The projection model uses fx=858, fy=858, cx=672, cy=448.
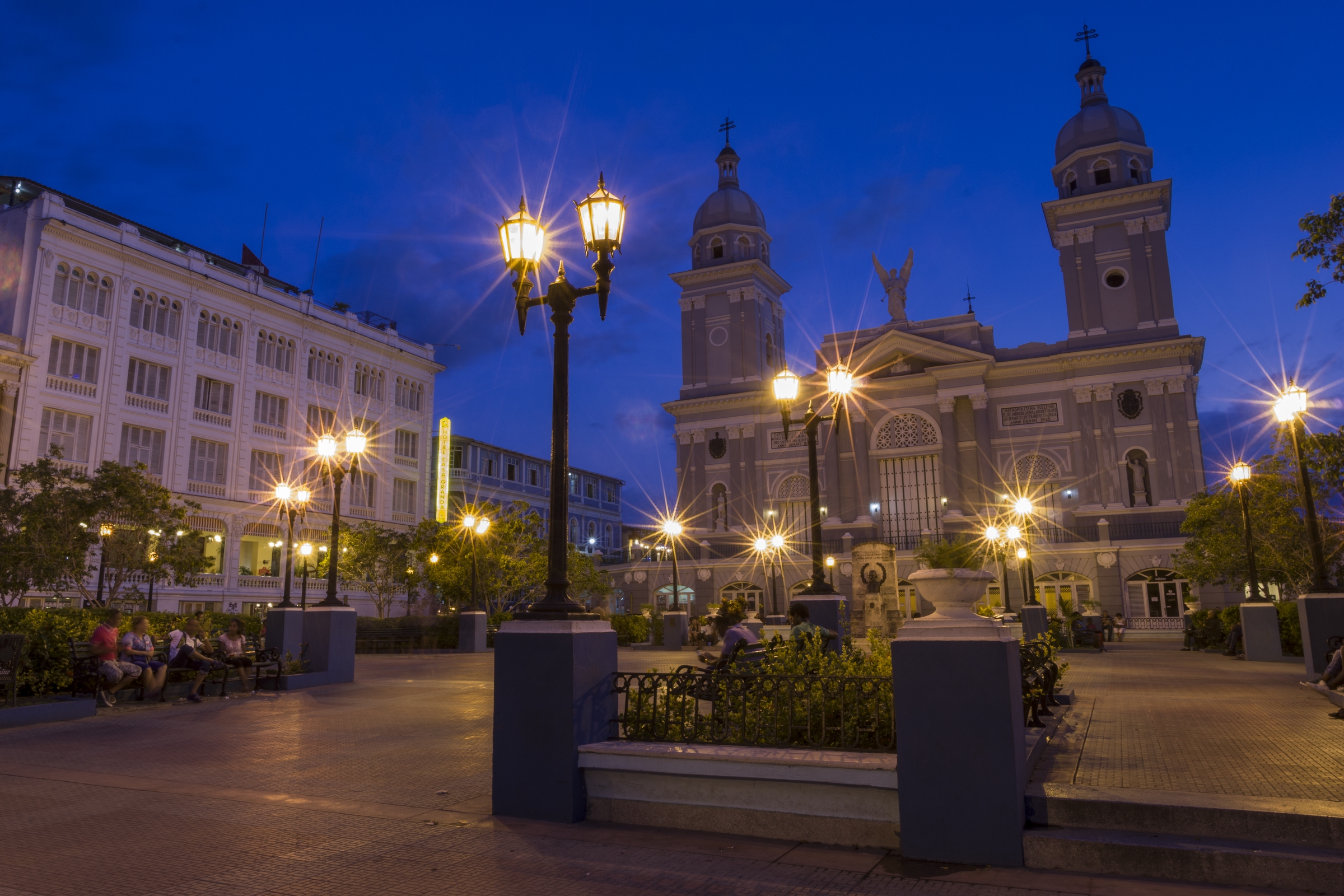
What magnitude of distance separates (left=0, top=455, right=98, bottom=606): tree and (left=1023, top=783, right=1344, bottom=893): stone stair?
26.6 meters

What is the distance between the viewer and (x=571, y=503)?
72.6 metres

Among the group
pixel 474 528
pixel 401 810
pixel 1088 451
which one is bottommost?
pixel 401 810

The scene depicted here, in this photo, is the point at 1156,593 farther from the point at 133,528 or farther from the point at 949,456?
the point at 133,528

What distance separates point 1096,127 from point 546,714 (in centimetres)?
4866

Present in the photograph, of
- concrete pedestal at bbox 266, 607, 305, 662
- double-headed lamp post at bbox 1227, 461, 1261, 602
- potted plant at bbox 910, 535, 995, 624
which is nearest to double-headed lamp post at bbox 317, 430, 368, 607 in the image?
concrete pedestal at bbox 266, 607, 305, 662

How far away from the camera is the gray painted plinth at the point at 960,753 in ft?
17.4

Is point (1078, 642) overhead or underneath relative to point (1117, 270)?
underneath

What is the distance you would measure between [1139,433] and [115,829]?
45.9m

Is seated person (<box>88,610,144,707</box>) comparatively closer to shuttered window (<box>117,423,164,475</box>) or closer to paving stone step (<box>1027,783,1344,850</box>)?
paving stone step (<box>1027,783,1344,850</box>)

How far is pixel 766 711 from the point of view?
22.2ft

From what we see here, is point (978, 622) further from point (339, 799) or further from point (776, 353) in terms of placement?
point (776, 353)

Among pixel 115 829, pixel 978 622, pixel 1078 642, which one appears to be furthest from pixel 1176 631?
pixel 115 829

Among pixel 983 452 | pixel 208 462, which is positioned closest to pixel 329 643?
pixel 208 462

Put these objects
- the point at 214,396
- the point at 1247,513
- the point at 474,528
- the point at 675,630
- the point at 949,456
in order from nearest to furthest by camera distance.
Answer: the point at 1247,513, the point at 675,630, the point at 474,528, the point at 214,396, the point at 949,456
